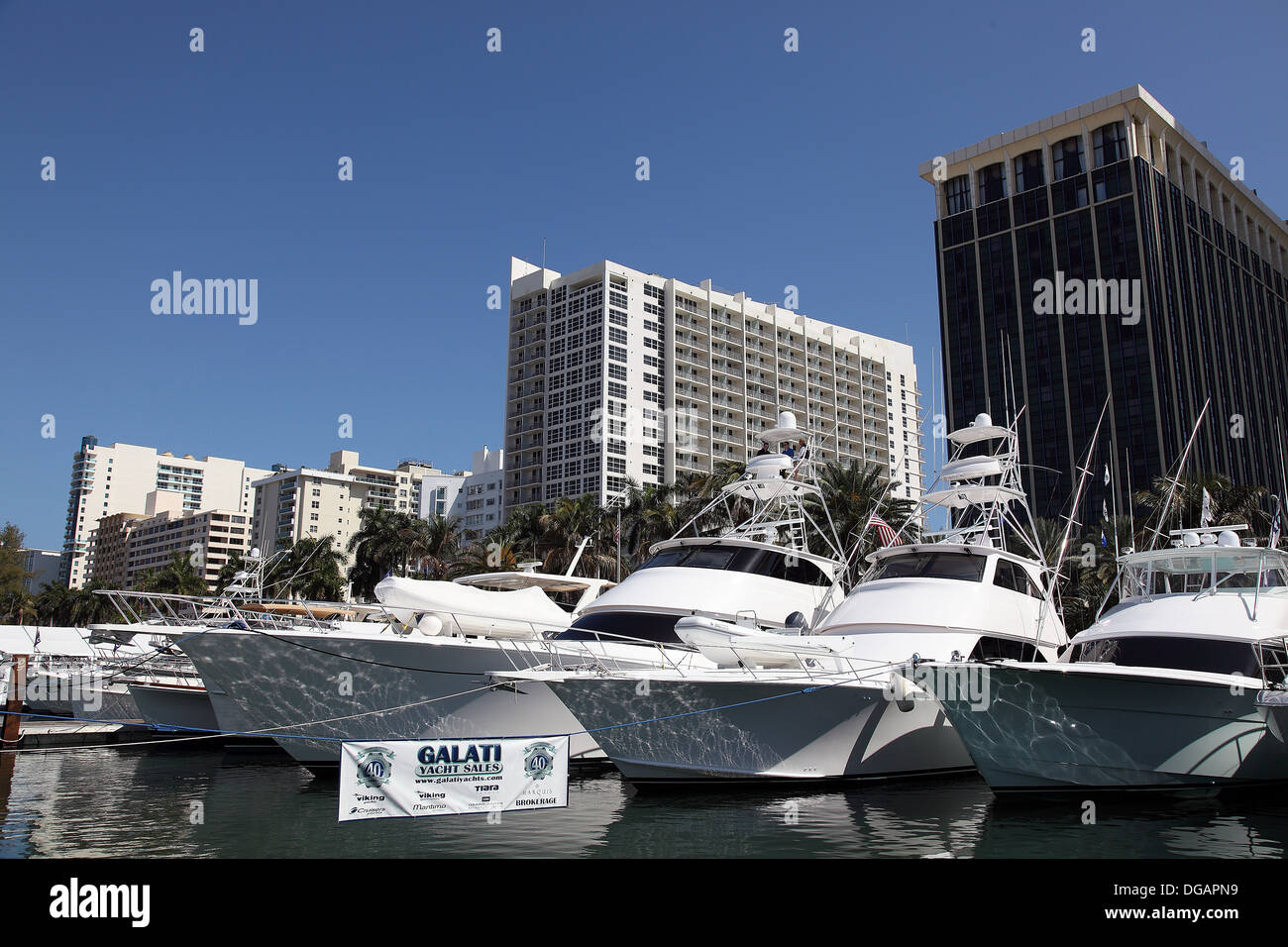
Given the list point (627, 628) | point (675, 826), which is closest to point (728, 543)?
point (627, 628)

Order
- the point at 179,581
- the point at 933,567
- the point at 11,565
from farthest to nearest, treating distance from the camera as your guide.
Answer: the point at 179,581
the point at 11,565
the point at 933,567

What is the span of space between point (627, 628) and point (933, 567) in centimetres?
667

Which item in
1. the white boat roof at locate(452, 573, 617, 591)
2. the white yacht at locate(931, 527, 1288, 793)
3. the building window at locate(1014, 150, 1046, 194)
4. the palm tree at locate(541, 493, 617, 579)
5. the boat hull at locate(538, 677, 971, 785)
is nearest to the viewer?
the white yacht at locate(931, 527, 1288, 793)

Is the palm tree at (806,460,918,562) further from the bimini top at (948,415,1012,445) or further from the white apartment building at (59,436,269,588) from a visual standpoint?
the white apartment building at (59,436,269,588)

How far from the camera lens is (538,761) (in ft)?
40.1

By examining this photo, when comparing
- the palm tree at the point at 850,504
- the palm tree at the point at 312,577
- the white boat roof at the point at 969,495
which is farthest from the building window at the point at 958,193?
the white boat roof at the point at 969,495

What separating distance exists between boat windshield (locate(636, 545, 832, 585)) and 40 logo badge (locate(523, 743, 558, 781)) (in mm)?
10897

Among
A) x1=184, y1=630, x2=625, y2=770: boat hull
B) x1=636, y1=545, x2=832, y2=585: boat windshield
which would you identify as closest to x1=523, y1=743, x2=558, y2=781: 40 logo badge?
x1=184, y1=630, x2=625, y2=770: boat hull

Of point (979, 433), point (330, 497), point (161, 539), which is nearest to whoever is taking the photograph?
point (979, 433)

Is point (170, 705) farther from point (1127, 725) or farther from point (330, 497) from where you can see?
point (330, 497)

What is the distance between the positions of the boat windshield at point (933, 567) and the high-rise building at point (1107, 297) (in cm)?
6063

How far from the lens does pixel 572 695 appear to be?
17219mm

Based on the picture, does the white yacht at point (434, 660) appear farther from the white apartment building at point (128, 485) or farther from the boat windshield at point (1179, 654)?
the white apartment building at point (128, 485)

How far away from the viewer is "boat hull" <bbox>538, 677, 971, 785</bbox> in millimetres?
16969
